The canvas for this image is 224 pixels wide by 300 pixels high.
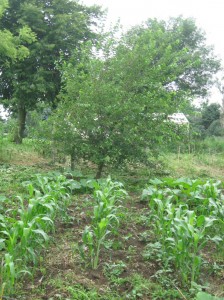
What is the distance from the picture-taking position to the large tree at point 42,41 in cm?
1270

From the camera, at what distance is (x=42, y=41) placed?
1280cm

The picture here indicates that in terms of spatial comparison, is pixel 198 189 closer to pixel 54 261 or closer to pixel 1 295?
pixel 54 261

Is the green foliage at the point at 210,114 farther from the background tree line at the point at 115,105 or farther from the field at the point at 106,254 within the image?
the field at the point at 106,254

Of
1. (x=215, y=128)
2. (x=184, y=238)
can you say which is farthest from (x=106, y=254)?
(x=215, y=128)

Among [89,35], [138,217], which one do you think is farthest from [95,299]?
[89,35]

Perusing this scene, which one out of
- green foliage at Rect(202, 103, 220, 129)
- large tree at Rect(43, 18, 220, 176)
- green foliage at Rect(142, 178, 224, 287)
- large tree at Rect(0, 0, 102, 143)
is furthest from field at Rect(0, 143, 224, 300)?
green foliage at Rect(202, 103, 220, 129)

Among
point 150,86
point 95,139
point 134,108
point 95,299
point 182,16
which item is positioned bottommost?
point 95,299

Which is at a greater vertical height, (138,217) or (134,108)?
(134,108)

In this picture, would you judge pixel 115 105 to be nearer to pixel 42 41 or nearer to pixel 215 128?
pixel 42 41

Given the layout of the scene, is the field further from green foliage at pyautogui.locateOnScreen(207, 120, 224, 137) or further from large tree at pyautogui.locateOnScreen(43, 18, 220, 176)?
green foliage at pyautogui.locateOnScreen(207, 120, 224, 137)

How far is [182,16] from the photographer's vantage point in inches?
899

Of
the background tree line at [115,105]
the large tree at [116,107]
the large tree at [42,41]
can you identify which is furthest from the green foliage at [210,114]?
the large tree at [116,107]

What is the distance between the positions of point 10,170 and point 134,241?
425 centimetres

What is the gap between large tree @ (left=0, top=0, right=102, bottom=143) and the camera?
500 inches
